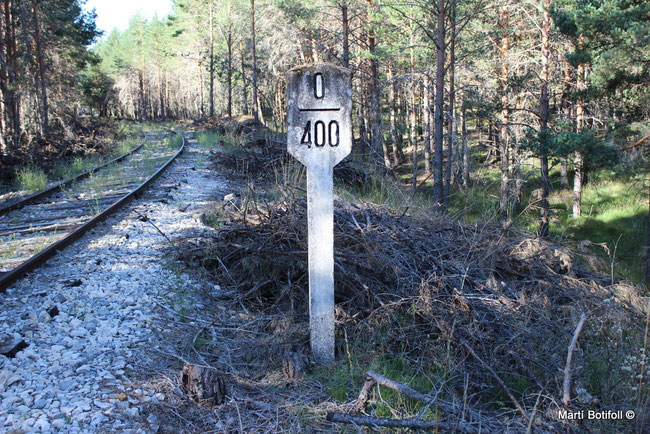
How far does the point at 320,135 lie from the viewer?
3.68m

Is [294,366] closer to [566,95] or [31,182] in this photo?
[31,182]

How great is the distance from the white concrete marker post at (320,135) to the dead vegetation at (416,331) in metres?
0.77

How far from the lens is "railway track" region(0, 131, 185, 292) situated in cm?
570

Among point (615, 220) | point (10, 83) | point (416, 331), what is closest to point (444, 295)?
point (416, 331)

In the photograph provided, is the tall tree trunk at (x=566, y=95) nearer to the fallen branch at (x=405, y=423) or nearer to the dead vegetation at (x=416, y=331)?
the dead vegetation at (x=416, y=331)

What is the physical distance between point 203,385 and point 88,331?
145cm

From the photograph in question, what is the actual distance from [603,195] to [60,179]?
77.5ft

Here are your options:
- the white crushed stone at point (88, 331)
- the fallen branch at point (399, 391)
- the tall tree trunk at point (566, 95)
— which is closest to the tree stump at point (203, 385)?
the white crushed stone at point (88, 331)

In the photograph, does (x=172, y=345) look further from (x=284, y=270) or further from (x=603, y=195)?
(x=603, y=195)

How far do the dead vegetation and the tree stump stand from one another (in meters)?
0.10

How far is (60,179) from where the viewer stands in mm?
12883

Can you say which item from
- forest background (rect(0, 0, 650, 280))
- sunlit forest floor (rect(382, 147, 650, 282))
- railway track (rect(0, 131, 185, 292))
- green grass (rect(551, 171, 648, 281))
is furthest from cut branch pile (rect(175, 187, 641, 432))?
green grass (rect(551, 171, 648, 281))

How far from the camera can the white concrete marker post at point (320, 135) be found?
3.65m

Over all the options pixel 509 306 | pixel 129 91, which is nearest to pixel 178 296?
pixel 509 306
